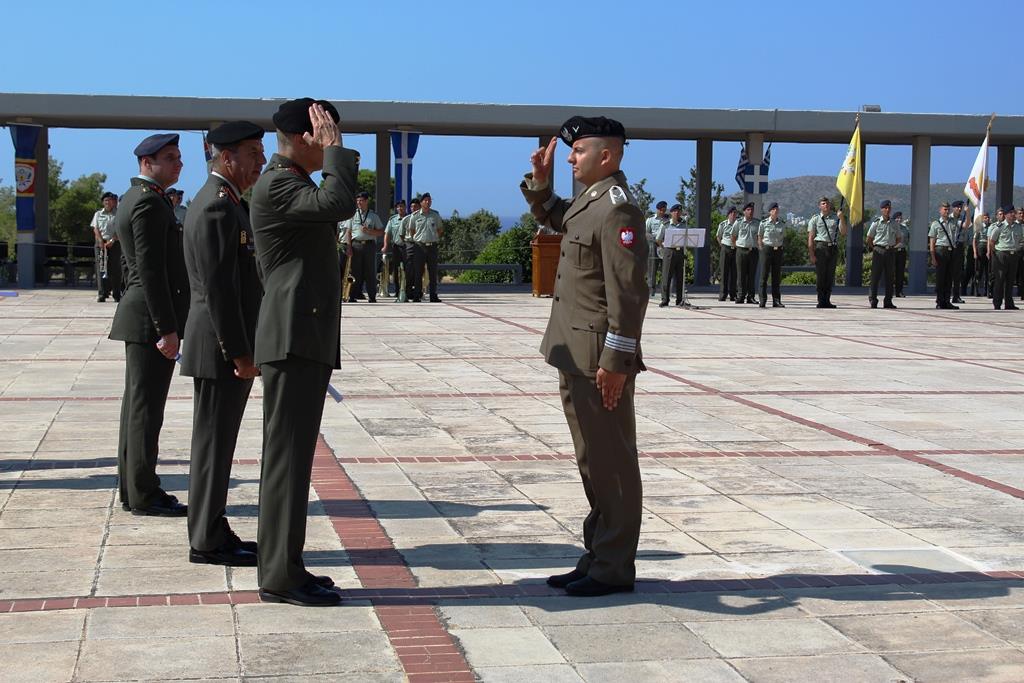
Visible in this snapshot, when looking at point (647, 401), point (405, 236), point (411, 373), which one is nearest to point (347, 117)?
point (405, 236)

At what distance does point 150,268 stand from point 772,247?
19611 millimetres

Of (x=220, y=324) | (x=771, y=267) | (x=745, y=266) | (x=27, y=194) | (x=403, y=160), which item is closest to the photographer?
(x=220, y=324)

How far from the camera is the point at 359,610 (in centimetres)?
505

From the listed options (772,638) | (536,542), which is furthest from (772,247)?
(772,638)

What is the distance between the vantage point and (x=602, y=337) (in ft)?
17.2

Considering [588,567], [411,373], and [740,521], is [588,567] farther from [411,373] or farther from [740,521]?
[411,373]

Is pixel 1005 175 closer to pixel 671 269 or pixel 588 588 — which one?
pixel 671 269

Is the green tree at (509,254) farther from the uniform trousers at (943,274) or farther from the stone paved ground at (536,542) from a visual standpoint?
the stone paved ground at (536,542)

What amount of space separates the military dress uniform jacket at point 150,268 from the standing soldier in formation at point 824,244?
63.1 feet

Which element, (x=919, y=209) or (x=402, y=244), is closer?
(x=402, y=244)

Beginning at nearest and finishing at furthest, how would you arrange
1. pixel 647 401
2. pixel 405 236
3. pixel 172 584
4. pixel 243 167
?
pixel 172 584 < pixel 243 167 < pixel 647 401 < pixel 405 236

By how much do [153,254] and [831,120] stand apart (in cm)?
2583

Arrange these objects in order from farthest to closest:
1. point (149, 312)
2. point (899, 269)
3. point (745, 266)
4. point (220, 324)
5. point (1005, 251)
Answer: point (899, 269), point (745, 266), point (1005, 251), point (149, 312), point (220, 324)

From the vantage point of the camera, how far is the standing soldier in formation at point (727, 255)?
26203 millimetres
